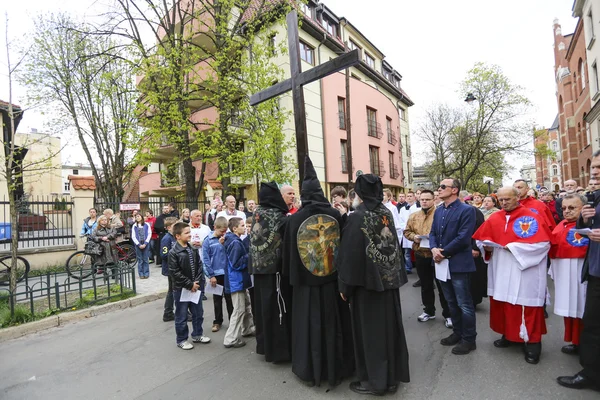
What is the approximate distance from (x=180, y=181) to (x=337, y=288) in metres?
19.5

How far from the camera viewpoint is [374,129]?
26062 mm

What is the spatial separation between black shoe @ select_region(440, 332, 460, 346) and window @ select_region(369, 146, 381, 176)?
21984 mm

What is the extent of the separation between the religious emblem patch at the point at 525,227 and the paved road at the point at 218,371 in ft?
4.59

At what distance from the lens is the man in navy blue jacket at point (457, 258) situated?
13.3 feet

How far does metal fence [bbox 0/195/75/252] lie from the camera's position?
10.9 m

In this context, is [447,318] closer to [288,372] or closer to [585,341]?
[585,341]

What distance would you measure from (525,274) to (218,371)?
364 cm

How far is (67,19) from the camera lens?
15.3 meters

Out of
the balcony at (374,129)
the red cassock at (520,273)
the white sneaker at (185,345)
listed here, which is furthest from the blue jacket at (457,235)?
the balcony at (374,129)

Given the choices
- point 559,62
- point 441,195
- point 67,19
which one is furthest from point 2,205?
point 559,62

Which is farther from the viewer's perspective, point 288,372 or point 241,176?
point 241,176

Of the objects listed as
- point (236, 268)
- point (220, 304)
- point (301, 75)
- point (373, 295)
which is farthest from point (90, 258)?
point (373, 295)

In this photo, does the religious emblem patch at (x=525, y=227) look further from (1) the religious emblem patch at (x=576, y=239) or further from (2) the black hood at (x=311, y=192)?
(2) the black hood at (x=311, y=192)

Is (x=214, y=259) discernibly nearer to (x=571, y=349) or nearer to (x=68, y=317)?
(x=68, y=317)
